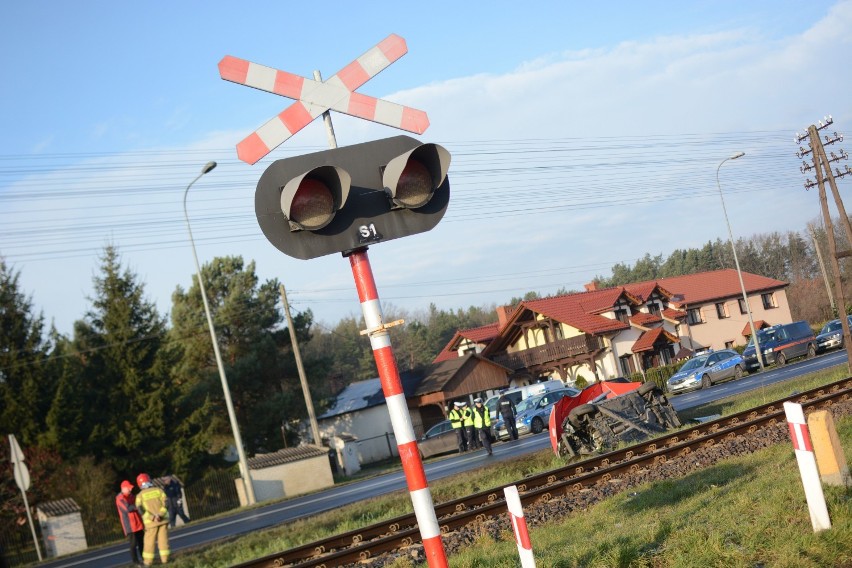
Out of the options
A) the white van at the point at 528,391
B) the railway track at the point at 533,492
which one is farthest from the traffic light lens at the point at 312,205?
the white van at the point at 528,391

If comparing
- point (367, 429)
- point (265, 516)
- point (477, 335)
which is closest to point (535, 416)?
point (265, 516)

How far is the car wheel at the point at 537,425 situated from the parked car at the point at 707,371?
369 inches

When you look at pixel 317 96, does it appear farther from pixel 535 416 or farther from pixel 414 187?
pixel 535 416

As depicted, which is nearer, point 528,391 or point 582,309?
point 528,391

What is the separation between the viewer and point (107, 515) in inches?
1302

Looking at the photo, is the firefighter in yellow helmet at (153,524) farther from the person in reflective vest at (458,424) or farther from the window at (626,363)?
the window at (626,363)

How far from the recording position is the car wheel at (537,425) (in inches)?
1395

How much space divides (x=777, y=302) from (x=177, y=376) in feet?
164

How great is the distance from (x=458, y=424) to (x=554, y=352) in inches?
1149

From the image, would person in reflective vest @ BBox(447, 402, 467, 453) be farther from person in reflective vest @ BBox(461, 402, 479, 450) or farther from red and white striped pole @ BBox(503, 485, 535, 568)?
red and white striped pole @ BBox(503, 485, 535, 568)

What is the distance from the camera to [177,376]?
44.9 meters

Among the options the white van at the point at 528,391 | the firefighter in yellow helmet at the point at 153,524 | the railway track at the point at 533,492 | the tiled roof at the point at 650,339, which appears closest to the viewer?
the railway track at the point at 533,492

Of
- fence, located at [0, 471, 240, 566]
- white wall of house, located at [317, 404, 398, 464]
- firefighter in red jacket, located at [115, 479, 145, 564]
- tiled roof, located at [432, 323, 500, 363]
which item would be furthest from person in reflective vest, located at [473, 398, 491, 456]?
tiled roof, located at [432, 323, 500, 363]

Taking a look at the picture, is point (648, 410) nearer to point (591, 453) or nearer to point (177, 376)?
point (591, 453)
